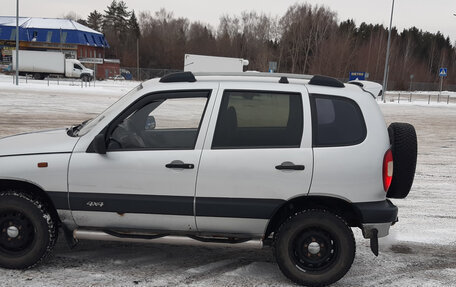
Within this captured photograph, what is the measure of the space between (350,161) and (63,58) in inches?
1940

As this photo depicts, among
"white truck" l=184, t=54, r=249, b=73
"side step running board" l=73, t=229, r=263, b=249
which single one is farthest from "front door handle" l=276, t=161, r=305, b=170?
"white truck" l=184, t=54, r=249, b=73

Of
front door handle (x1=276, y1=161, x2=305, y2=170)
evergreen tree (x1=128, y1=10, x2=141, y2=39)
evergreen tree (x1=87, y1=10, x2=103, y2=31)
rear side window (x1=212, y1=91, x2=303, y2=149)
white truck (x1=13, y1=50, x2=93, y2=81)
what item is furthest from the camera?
evergreen tree (x1=87, y1=10, x2=103, y2=31)

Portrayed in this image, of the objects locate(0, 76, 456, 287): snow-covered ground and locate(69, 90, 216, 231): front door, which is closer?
locate(69, 90, 216, 231): front door

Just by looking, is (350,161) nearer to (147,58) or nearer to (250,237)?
(250,237)

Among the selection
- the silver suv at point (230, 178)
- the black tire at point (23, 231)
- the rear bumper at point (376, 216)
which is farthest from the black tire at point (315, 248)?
the black tire at point (23, 231)

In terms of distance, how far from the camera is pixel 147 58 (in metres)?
91.2

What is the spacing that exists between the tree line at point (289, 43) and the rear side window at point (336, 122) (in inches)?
2504

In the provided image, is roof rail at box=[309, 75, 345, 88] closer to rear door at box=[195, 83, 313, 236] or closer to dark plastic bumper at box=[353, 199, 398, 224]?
rear door at box=[195, 83, 313, 236]

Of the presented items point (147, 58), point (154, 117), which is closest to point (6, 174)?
point (154, 117)

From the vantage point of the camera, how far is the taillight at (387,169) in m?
3.77

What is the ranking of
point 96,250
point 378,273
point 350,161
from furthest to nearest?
point 96,250 < point 378,273 < point 350,161

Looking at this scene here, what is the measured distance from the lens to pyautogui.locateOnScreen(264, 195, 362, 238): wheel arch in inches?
152

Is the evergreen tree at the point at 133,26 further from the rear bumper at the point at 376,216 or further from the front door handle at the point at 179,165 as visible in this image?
the rear bumper at the point at 376,216

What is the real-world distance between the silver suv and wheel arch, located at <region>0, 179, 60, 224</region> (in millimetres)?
13
